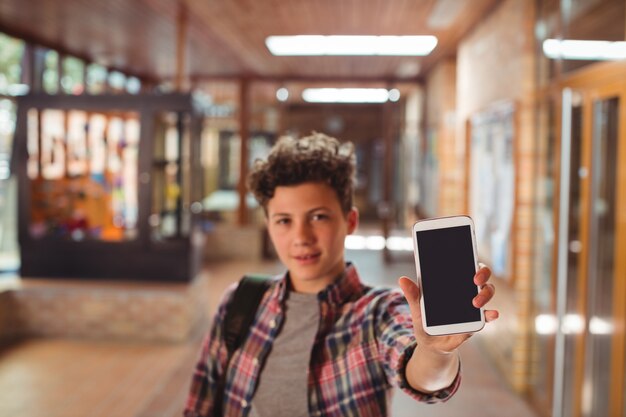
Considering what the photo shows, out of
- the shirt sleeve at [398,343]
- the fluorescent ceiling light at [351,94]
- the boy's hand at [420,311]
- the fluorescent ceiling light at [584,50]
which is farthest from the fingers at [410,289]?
the fluorescent ceiling light at [351,94]

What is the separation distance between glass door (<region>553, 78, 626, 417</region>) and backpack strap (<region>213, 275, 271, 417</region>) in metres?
1.88

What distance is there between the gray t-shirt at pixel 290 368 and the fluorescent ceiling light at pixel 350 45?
435cm

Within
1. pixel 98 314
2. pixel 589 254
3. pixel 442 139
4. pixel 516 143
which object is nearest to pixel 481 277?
pixel 589 254

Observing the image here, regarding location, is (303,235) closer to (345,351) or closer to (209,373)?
(345,351)

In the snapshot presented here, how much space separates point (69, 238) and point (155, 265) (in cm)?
88

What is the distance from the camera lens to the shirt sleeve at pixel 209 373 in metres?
1.41

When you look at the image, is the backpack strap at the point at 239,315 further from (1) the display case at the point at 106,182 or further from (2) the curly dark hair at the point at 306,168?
(1) the display case at the point at 106,182

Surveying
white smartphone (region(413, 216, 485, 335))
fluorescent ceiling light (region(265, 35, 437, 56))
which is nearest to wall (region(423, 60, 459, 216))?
fluorescent ceiling light (region(265, 35, 437, 56))

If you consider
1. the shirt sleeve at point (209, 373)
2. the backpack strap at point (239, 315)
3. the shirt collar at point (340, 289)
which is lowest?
the shirt sleeve at point (209, 373)

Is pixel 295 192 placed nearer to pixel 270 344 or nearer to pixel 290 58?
pixel 270 344

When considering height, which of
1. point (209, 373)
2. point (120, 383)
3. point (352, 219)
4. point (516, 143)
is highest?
point (516, 143)

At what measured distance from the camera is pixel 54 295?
553 cm

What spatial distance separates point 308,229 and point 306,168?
129 millimetres

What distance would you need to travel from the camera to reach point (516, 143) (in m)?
4.11
